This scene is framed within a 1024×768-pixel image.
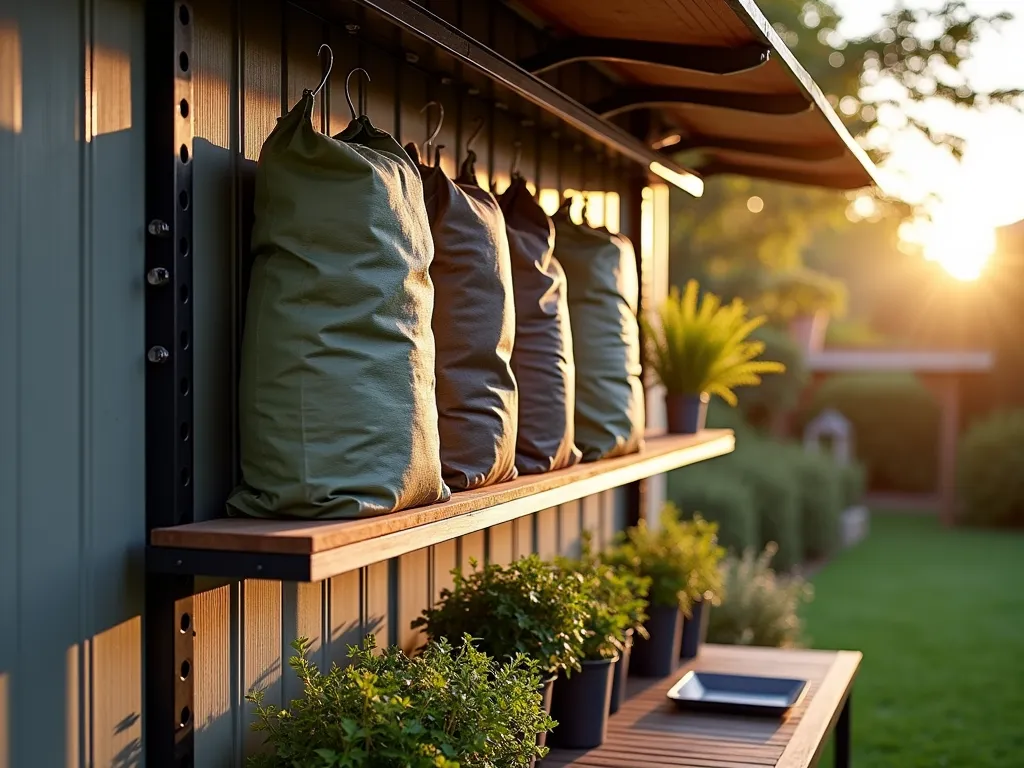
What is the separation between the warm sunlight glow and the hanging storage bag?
552 cm

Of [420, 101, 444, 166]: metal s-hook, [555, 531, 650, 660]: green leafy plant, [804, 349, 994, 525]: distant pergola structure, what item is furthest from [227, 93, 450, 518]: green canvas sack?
[804, 349, 994, 525]: distant pergola structure

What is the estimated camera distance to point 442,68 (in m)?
2.80

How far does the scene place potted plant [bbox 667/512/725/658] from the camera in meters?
3.90

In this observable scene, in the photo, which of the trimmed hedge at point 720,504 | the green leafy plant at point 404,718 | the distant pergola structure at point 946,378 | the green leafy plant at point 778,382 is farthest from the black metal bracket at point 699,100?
the distant pergola structure at point 946,378

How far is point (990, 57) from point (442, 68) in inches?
208

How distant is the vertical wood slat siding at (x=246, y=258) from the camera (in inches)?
80.4

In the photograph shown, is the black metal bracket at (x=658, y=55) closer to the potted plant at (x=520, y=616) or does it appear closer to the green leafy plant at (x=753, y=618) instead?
the potted plant at (x=520, y=616)

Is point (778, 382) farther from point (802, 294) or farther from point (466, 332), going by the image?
point (466, 332)

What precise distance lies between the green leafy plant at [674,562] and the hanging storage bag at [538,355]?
3.29 feet

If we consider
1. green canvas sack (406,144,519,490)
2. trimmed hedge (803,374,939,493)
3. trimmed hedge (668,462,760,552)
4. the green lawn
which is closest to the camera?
green canvas sack (406,144,519,490)

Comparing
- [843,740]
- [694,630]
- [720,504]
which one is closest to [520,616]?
[694,630]

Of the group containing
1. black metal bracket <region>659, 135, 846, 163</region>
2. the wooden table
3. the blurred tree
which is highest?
the blurred tree

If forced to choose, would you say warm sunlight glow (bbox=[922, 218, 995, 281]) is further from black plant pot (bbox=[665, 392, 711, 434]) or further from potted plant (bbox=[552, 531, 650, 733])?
potted plant (bbox=[552, 531, 650, 733])

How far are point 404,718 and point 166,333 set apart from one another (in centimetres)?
70
